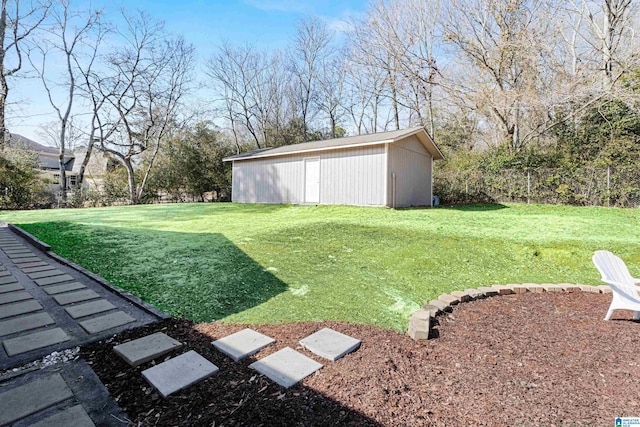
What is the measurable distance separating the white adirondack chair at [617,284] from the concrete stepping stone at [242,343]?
9.38 ft

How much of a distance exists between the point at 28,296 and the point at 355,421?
10.8 feet

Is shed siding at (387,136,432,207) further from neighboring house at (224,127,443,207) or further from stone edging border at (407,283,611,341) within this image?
stone edging border at (407,283,611,341)

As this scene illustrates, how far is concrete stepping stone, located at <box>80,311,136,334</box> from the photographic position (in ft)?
7.48

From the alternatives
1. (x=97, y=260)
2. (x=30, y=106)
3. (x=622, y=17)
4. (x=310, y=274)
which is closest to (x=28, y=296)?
(x=97, y=260)

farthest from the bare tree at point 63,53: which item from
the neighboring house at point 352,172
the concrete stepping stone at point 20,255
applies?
the concrete stepping stone at point 20,255

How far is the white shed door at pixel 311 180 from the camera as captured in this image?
38.2ft

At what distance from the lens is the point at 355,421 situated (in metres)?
1.43

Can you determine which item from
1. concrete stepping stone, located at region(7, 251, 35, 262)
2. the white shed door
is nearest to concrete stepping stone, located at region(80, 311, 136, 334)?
concrete stepping stone, located at region(7, 251, 35, 262)

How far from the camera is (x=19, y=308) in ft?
8.52

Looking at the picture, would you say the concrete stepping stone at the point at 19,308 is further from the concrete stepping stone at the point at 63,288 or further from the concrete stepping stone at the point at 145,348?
the concrete stepping stone at the point at 145,348

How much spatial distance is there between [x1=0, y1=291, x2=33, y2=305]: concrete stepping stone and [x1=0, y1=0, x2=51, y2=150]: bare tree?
16.7 m

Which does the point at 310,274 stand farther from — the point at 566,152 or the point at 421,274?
the point at 566,152

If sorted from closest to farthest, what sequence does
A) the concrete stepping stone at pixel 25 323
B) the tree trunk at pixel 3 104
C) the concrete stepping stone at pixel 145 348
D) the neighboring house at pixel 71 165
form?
the concrete stepping stone at pixel 145 348
the concrete stepping stone at pixel 25 323
the tree trunk at pixel 3 104
the neighboring house at pixel 71 165

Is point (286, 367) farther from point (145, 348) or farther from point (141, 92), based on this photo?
point (141, 92)
